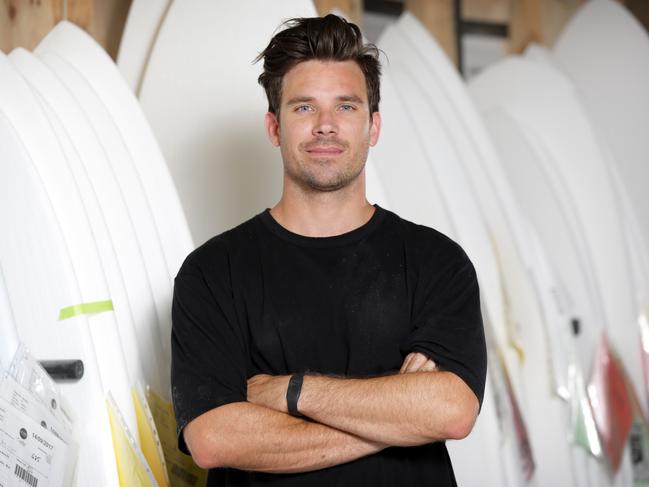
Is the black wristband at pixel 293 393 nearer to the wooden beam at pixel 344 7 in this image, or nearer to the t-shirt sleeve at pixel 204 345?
the t-shirt sleeve at pixel 204 345

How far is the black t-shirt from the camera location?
1658 millimetres

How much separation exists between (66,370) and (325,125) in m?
0.58

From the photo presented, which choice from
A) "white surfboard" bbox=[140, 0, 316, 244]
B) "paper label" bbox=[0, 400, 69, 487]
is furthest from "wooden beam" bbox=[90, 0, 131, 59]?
"paper label" bbox=[0, 400, 69, 487]

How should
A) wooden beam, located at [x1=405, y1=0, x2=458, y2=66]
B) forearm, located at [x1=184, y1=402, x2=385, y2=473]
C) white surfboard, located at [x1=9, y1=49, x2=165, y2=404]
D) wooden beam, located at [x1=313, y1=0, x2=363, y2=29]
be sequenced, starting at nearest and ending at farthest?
forearm, located at [x1=184, y1=402, x2=385, y2=473] → white surfboard, located at [x1=9, y1=49, x2=165, y2=404] → wooden beam, located at [x1=313, y1=0, x2=363, y2=29] → wooden beam, located at [x1=405, y1=0, x2=458, y2=66]

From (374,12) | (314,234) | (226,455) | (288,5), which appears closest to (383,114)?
(288,5)

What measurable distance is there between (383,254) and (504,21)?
137 inches

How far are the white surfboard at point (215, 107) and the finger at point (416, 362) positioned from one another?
3.02 feet

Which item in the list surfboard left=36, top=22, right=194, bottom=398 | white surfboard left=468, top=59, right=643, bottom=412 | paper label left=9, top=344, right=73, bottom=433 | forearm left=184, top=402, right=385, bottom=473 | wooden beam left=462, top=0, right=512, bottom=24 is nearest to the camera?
forearm left=184, top=402, right=385, bottom=473

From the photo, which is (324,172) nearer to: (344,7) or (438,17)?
(344,7)

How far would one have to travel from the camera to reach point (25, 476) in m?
1.63

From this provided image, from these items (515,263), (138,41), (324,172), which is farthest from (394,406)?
(515,263)

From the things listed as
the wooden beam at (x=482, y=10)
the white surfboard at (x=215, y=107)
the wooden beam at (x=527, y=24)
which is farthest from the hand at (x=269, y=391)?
the wooden beam at (x=482, y=10)

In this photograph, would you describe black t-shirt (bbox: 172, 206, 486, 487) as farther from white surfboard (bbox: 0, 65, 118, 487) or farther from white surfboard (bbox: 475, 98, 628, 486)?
white surfboard (bbox: 475, 98, 628, 486)

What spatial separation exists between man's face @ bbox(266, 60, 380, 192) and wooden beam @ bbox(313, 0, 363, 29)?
137cm
